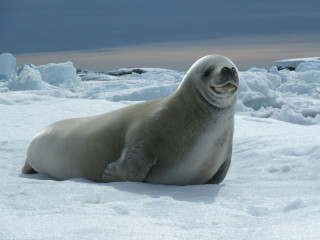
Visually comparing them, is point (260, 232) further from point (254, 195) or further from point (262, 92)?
point (262, 92)

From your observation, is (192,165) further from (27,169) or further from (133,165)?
(27,169)

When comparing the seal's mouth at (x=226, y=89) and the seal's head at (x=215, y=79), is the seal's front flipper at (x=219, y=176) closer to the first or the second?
the seal's head at (x=215, y=79)

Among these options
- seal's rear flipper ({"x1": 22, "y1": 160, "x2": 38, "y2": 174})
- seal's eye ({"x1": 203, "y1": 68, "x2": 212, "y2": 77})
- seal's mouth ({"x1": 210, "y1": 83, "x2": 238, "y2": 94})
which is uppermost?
seal's eye ({"x1": 203, "y1": 68, "x2": 212, "y2": 77})

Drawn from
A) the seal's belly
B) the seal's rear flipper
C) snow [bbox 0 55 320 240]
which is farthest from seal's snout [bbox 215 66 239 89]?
the seal's rear flipper

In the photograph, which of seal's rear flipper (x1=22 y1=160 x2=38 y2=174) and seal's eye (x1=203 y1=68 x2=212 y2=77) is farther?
seal's rear flipper (x1=22 y1=160 x2=38 y2=174)

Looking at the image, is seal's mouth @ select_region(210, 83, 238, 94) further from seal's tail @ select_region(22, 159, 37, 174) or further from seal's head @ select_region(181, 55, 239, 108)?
seal's tail @ select_region(22, 159, 37, 174)

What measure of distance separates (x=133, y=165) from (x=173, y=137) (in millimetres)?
314

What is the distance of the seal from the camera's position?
2812 millimetres

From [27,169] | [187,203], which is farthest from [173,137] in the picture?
[27,169]

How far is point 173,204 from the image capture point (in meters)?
2.17

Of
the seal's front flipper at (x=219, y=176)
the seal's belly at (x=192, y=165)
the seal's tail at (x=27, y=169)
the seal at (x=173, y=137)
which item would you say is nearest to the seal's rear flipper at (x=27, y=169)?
the seal's tail at (x=27, y=169)

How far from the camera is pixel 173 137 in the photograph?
285cm

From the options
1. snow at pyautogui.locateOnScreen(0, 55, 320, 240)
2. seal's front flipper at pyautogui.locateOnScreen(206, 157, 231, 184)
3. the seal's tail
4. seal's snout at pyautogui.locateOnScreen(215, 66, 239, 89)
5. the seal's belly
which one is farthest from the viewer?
the seal's tail

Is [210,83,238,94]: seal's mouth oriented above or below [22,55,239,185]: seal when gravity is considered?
above
